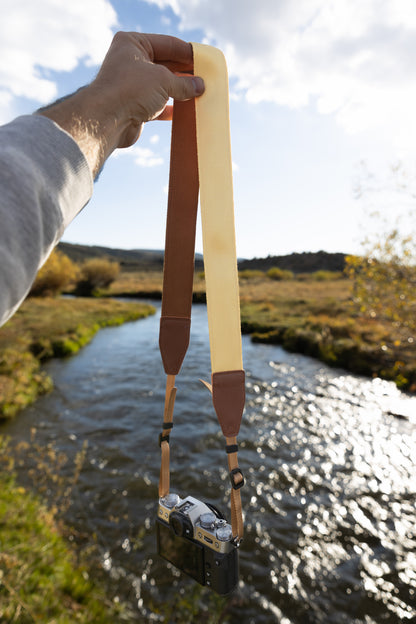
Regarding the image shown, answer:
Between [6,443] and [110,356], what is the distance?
836 centimetres

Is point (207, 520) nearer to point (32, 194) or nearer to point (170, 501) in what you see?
point (170, 501)

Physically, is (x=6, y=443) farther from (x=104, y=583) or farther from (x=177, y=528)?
(x=177, y=528)

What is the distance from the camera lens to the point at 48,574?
405 cm

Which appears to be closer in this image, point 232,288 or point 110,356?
point 232,288

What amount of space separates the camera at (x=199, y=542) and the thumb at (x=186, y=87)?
4.66 feet

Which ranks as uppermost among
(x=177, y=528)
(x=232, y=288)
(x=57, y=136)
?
(x=57, y=136)

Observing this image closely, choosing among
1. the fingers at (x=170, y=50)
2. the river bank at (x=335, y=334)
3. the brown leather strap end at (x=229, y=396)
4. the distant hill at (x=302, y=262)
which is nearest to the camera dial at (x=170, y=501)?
the brown leather strap end at (x=229, y=396)

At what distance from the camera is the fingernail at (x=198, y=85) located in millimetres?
1211

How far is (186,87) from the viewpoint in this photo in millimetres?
1186

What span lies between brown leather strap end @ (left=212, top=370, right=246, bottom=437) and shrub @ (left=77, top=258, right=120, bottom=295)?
134 feet

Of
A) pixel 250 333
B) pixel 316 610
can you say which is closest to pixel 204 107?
pixel 316 610

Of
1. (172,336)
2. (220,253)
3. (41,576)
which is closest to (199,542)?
(172,336)

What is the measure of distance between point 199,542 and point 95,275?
140ft

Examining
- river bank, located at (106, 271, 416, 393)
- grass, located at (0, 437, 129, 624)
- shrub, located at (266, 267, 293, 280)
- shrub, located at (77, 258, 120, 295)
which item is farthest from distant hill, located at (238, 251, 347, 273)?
grass, located at (0, 437, 129, 624)
